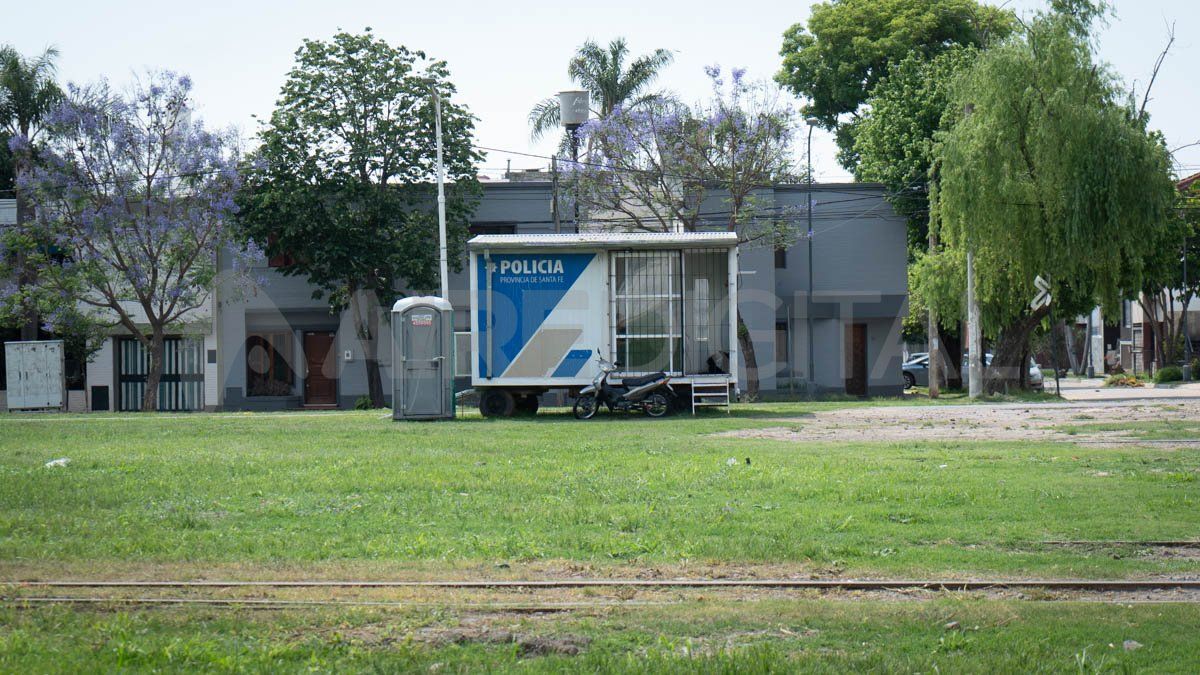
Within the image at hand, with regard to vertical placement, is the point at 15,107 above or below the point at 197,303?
above

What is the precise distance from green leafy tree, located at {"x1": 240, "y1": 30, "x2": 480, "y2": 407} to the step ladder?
13.6 metres

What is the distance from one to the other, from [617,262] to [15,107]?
92.7 ft

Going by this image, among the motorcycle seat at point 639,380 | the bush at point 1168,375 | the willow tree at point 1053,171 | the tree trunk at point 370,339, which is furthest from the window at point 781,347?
the bush at point 1168,375

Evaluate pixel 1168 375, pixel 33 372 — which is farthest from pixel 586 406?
pixel 1168 375

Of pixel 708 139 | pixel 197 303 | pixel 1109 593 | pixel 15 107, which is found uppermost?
pixel 15 107

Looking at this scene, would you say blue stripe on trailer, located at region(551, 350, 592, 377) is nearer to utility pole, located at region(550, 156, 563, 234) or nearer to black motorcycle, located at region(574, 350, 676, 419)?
black motorcycle, located at region(574, 350, 676, 419)

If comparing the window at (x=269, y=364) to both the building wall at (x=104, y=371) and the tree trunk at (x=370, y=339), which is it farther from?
the building wall at (x=104, y=371)

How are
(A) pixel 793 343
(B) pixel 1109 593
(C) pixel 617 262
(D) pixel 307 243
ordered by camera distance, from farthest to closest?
(A) pixel 793 343
(D) pixel 307 243
(C) pixel 617 262
(B) pixel 1109 593

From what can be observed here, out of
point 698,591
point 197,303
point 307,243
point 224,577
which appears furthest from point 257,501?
point 197,303

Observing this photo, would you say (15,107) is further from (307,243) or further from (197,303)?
(307,243)

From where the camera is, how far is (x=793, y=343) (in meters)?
40.9

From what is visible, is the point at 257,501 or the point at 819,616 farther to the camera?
the point at 257,501

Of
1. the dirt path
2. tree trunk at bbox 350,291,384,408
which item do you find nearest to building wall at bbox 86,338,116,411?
tree trunk at bbox 350,291,384,408

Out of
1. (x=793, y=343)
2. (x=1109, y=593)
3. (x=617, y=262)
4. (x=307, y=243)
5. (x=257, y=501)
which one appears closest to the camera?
(x=1109, y=593)
